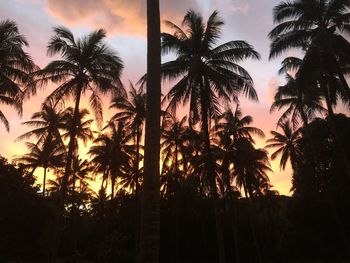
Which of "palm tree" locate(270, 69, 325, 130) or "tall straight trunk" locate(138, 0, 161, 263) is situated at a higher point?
"palm tree" locate(270, 69, 325, 130)

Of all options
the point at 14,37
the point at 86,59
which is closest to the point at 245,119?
the point at 86,59

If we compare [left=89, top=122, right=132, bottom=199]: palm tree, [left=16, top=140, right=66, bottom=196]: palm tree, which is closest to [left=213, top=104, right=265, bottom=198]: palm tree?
[left=89, top=122, right=132, bottom=199]: palm tree

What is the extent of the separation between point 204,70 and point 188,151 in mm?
17366

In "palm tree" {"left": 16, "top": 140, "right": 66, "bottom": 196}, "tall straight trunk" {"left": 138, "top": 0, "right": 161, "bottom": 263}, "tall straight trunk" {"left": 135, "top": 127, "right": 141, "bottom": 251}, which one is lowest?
"tall straight trunk" {"left": 138, "top": 0, "right": 161, "bottom": 263}

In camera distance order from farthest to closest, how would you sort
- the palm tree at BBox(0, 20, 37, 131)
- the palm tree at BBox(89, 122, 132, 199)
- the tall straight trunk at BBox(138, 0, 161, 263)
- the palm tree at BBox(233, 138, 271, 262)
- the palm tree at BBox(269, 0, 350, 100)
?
the palm tree at BBox(89, 122, 132, 199) → the palm tree at BBox(233, 138, 271, 262) → the palm tree at BBox(0, 20, 37, 131) → the palm tree at BBox(269, 0, 350, 100) → the tall straight trunk at BBox(138, 0, 161, 263)

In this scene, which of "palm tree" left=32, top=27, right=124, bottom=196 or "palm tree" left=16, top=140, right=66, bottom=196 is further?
"palm tree" left=16, top=140, right=66, bottom=196

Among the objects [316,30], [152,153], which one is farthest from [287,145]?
[152,153]

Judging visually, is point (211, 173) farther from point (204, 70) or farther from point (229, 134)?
point (229, 134)

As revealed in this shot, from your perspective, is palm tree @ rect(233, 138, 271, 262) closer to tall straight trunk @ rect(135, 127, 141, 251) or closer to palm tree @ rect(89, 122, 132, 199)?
tall straight trunk @ rect(135, 127, 141, 251)

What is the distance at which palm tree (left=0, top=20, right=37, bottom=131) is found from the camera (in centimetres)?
2066

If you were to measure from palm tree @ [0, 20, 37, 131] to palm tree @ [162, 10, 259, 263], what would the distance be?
820cm

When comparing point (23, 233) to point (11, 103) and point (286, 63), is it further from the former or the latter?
point (286, 63)

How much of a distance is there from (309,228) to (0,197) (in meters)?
27.5

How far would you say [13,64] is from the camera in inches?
859
